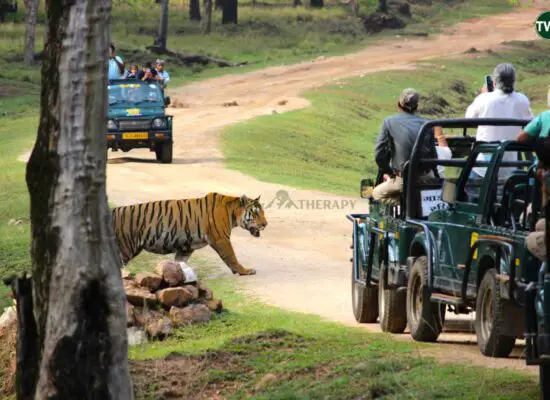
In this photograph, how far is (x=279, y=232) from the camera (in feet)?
78.6

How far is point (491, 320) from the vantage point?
38.2 ft

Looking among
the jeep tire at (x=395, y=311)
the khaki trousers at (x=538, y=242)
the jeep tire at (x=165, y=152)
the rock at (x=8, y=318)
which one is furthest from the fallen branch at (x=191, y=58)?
the khaki trousers at (x=538, y=242)

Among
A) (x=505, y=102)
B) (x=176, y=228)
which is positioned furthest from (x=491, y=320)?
(x=176, y=228)

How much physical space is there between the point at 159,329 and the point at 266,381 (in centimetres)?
324

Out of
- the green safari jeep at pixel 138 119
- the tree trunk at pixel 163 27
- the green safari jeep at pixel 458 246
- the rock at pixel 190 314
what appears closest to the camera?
the green safari jeep at pixel 458 246

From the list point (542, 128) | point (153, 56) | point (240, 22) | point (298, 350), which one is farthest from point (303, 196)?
point (240, 22)

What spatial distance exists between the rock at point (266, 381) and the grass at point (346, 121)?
59.6ft

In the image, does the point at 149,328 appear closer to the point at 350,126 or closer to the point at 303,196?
the point at 303,196

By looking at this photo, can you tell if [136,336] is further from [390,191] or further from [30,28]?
[30,28]

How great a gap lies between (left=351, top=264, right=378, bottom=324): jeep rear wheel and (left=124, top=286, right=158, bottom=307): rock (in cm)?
203

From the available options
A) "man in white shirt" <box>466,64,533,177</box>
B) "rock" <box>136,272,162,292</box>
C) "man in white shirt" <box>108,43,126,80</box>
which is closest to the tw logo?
"man in white shirt" <box>466,64,533,177</box>

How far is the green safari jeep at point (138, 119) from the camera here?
1277 inches

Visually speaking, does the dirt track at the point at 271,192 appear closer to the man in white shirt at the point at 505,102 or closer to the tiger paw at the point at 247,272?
the tiger paw at the point at 247,272

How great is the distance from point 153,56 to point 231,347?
48.1 m
